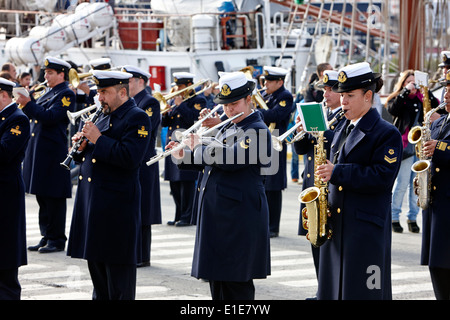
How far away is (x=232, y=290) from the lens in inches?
268

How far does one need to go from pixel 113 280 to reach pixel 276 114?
4662mm

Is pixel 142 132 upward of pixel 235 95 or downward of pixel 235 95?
downward

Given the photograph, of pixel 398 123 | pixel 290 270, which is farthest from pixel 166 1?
pixel 290 270

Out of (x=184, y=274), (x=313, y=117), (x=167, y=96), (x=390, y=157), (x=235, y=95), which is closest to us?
(x=390, y=157)

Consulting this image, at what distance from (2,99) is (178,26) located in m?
18.5

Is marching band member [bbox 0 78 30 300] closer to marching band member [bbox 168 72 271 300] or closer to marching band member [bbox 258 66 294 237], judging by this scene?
marching band member [bbox 168 72 271 300]

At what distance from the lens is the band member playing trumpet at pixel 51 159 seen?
34.4 ft

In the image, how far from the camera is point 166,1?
27.0 meters

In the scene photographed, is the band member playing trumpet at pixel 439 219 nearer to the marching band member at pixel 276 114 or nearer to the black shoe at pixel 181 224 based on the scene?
the marching band member at pixel 276 114

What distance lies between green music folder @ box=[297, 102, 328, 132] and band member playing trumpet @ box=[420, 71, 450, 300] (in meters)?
1.24

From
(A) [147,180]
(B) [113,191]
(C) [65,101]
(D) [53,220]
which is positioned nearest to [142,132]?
(B) [113,191]

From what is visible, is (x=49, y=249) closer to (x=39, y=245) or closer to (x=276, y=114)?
(x=39, y=245)

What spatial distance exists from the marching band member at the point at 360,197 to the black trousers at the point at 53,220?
5086mm
